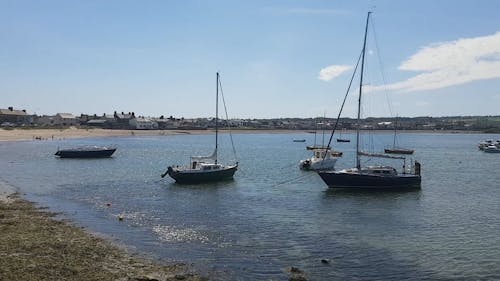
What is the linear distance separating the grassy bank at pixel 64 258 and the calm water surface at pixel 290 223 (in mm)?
1538

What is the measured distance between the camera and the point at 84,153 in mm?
89438

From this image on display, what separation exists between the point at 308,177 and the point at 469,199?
67.3ft

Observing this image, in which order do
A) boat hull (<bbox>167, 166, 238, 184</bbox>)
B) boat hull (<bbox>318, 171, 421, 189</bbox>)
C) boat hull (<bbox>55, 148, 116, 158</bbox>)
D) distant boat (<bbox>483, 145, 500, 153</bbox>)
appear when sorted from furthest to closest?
distant boat (<bbox>483, 145, 500, 153</bbox>) < boat hull (<bbox>55, 148, 116, 158</bbox>) < boat hull (<bbox>167, 166, 238, 184</bbox>) < boat hull (<bbox>318, 171, 421, 189</bbox>)

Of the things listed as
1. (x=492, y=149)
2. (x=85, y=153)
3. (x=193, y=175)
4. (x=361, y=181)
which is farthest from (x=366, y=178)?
(x=492, y=149)

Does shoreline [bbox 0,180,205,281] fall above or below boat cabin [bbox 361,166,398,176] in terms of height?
below

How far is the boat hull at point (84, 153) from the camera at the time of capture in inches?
3462

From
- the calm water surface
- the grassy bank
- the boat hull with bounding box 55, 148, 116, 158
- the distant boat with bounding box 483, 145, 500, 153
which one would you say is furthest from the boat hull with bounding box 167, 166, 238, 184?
the distant boat with bounding box 483, 145, 500, 153

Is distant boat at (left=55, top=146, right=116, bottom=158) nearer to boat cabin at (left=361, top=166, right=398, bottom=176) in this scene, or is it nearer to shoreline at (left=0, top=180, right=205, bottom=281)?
boat cabin at (left=361, top=166, right=398, bottom=176)

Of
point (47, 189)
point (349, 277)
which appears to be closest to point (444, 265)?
point (349, 277)

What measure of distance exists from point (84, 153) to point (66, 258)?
7099cm

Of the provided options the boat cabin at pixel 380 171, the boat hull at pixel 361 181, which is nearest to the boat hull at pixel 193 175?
the boat hull at pixel 361 181

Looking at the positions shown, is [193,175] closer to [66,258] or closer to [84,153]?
[66,258]

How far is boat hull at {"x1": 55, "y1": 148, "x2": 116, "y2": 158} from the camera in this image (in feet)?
289

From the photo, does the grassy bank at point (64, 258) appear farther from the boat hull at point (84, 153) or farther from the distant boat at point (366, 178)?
the boat hull at point (84, 153)
